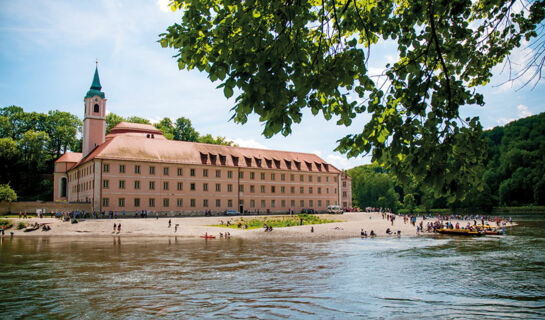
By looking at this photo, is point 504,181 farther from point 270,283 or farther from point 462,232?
point 270,283

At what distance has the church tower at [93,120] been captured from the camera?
67.6m

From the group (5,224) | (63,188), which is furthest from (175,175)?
(63,188)

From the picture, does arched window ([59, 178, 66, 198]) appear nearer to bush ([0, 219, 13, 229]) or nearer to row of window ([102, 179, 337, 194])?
row of window ([102, 179, 337, 194])

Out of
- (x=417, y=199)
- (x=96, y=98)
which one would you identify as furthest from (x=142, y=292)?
(x=417, y=199)

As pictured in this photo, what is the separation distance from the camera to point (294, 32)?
6.74 m

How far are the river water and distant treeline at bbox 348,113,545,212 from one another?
74.4 m

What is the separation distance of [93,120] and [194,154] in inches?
706

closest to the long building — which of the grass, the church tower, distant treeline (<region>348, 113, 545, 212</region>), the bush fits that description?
the church tower

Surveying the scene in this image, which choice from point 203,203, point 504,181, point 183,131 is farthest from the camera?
point 504,181

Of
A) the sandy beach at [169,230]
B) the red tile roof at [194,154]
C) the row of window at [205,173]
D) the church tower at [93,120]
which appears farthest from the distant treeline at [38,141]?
the sandy beach at [169,230]

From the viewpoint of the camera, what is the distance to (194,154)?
228 ft

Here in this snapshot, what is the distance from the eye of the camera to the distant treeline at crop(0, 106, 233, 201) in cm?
7431

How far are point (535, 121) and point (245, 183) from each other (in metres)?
99.9

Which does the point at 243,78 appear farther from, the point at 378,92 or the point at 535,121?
the point at 535,121
